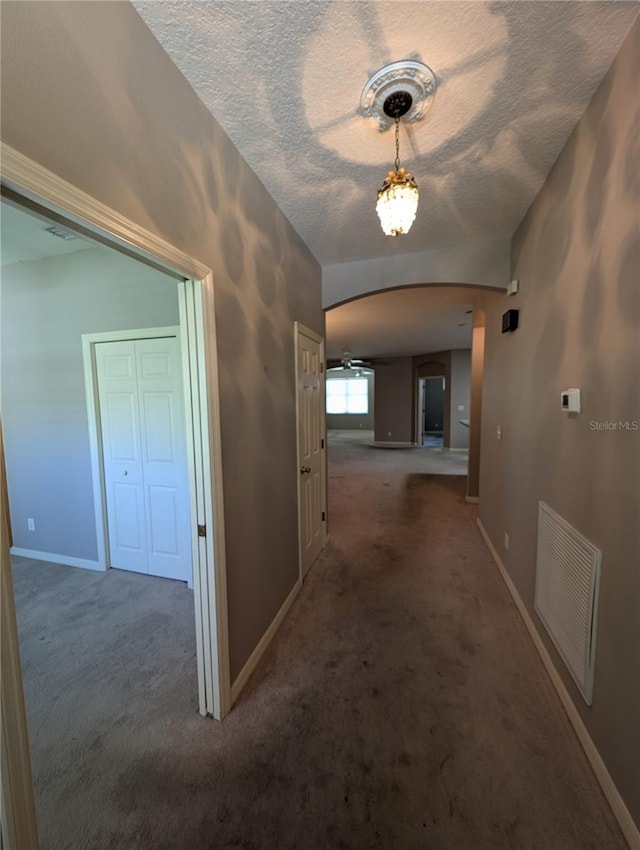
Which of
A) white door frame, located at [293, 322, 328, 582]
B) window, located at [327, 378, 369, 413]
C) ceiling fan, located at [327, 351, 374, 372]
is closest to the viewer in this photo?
white door frame, located at [293, 322, 328, 582]

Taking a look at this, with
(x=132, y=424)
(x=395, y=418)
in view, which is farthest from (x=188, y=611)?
(x=395, y=418)

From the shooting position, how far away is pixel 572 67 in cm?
122

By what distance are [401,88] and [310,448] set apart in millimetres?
2225

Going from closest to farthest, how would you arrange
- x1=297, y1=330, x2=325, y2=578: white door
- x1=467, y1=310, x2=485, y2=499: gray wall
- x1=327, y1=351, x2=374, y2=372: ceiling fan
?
1. x1=297, y1=330, x2=325, y2=578: white door
2. x1=467, y1=310, x2=485, y2=499: gray wall
3. x1=327, y1=351, x2=374, y2=372: ceiling fan

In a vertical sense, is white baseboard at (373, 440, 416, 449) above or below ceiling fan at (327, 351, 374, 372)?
below

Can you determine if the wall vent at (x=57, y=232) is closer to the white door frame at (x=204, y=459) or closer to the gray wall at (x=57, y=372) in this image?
the gray wall at (x=57, y=372)

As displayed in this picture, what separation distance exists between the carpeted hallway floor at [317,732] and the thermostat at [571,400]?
1.46m

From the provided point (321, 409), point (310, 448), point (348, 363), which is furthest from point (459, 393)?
point (310, 448)

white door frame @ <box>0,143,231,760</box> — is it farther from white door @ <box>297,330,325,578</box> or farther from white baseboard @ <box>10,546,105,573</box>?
white baseboard @ <box>10,546,105,573</box>

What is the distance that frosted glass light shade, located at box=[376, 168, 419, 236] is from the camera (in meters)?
1.21

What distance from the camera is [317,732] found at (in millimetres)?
1451

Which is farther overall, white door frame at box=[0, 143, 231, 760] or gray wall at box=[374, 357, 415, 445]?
gray wall at box=[374, 357, 415, 445]

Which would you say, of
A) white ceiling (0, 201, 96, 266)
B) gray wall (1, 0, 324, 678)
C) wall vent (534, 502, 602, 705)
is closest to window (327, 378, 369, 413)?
gray wall (1, 0, 324, 678)

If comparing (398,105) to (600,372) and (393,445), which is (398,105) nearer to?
(600,372)
